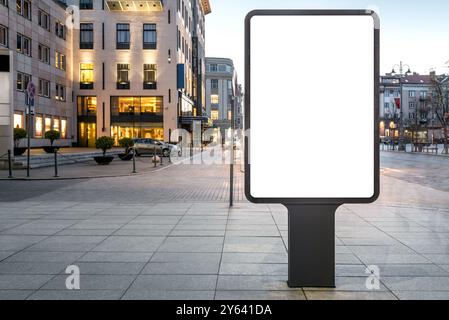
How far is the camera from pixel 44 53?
49.5 m

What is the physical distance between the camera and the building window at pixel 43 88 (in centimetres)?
4847

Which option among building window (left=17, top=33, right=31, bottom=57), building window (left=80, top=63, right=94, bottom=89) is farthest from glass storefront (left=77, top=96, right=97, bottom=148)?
building window (left=17, top=33, right=31, bottom=57)

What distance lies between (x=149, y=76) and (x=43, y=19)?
1476 cm

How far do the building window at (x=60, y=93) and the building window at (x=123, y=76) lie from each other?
22.6 feet

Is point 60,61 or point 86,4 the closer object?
point 60,61

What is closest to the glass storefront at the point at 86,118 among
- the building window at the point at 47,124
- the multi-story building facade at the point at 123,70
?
the multi-story building facade at the point at 123,70

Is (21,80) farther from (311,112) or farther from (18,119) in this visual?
(311,112)

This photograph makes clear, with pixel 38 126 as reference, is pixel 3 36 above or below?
above

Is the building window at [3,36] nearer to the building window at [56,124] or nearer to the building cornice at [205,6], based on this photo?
the building window at [56,124]

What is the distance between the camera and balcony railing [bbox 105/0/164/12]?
2275 inches

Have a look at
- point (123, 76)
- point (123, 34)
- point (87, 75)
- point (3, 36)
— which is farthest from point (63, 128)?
point (3, 36)

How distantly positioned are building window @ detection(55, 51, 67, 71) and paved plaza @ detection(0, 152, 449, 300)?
144 feet

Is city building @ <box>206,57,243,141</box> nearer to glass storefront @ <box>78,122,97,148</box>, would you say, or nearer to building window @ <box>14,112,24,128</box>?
glass storefront @ <box>78,122,97,148</box>
